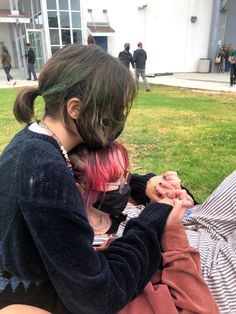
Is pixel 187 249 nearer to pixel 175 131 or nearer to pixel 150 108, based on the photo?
pixel 175 131

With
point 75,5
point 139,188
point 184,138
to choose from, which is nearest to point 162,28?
point 75,5

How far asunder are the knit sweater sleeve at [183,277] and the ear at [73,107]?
61 cm

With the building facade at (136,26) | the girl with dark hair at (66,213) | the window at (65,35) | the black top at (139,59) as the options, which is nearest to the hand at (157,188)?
the girl with dark hair at (66,213)

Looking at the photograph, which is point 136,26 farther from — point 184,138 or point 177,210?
point 177,210

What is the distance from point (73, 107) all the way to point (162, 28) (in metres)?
23.6

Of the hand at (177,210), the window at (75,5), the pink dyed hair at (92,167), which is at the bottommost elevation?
the hand at (177,210)

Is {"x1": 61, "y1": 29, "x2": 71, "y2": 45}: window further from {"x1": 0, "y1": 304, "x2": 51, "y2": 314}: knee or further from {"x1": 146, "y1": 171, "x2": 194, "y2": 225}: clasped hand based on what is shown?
{"x1": 0, "y1": 304, "x2": 51, "y2": 314}: knee

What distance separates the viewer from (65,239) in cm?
114

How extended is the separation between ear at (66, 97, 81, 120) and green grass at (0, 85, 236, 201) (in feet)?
1.29

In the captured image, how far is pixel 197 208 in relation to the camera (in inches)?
98.9

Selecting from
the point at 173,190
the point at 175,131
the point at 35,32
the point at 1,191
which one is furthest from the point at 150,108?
the point at 35,32

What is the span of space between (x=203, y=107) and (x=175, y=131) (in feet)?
9.67

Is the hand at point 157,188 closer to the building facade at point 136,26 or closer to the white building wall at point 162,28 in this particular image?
the building facade at point 136,26

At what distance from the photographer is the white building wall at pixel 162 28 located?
21891 mm
